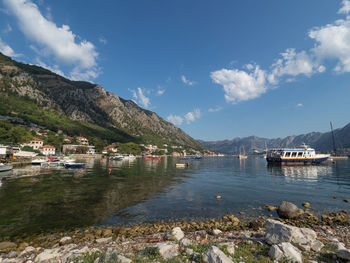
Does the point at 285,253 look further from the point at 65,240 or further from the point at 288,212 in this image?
the point at 65,240

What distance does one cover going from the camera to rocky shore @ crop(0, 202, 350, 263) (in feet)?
25.7

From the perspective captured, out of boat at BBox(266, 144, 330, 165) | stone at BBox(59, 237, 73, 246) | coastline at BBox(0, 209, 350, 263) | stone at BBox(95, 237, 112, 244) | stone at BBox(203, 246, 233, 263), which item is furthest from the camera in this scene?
boat at BBox(266, 144, 330, 165)

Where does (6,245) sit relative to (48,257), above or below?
below

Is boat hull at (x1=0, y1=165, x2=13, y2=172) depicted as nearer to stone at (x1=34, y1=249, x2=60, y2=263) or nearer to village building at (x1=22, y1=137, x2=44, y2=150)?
stone at (x1=34, y1=249, x2=60, y2=263)

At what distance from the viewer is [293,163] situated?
283ft

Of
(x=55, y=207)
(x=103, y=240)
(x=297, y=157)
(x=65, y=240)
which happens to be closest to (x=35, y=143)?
(x=55, y=207)

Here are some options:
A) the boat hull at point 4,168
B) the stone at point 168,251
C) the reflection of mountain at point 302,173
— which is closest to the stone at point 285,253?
the stone at point 168,251

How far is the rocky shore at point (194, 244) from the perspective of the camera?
782cm

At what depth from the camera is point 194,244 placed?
934cm

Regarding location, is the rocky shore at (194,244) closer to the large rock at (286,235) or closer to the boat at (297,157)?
the large rock at (286,235)

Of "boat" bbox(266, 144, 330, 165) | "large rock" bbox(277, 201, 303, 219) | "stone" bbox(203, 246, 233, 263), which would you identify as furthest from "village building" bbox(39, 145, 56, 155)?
"boat" bbox(266, 144, 330, 165)

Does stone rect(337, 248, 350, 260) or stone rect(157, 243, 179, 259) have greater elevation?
stone rect(337, 248, 350, 260)

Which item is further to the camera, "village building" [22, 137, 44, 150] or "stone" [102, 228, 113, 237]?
"village building" [22, 137, 44, 150]

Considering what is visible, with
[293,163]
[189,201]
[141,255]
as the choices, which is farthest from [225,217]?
[293,163]
